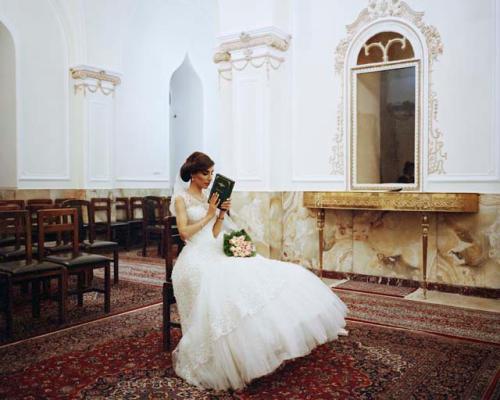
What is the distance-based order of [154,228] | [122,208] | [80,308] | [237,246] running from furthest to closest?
[122,208] < [154,228] < [80,308] < [237,246]

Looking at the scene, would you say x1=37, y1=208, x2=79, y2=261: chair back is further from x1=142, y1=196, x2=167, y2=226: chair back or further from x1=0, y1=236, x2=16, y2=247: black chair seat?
x1=142, y1=196, x2=167, y2=226: chair back

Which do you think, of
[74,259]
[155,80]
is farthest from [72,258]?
[155,80]

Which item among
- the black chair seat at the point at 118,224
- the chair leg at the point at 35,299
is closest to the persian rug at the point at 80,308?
the chair leg at the point at 35,299

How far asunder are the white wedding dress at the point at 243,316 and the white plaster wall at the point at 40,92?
21.3ft

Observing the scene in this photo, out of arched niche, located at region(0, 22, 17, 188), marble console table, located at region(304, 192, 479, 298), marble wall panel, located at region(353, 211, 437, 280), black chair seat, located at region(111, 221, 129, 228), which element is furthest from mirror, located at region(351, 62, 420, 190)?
arched niche, located at region(0, 22, 17, 188)

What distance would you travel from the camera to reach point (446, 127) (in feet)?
19.1

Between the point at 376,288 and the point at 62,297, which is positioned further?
the point at 376,288

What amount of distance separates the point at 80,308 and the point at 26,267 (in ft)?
3.04

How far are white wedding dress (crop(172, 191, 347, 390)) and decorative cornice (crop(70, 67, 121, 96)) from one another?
22.7ft

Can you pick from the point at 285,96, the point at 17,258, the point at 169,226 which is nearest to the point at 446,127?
the point at 285,96

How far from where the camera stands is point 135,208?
10109mm

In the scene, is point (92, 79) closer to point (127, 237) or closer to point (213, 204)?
point (127, 237)

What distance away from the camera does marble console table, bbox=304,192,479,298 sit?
5266 mm

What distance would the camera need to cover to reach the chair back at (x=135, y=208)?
9.88 meters
